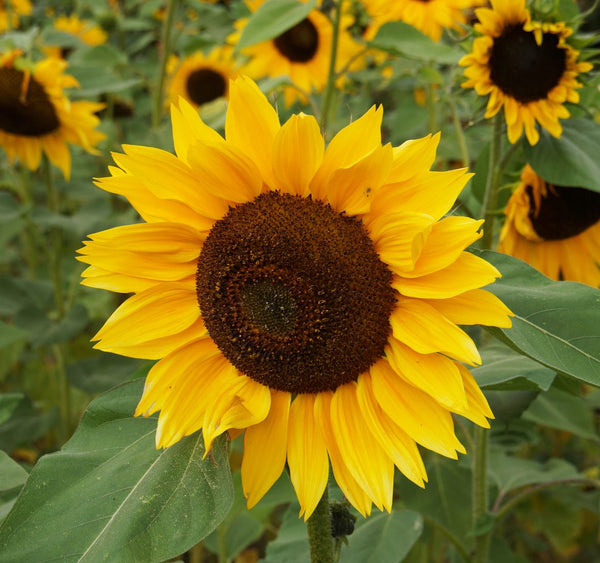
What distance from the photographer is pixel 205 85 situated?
3312 millimetres

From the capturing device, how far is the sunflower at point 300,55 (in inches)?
99.6

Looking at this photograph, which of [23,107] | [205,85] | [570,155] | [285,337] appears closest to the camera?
[285,337]

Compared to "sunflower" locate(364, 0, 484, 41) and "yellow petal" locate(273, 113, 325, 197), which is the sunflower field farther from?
"sunflower" locate(364, 0, 484, 41)

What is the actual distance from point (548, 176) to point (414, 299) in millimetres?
503

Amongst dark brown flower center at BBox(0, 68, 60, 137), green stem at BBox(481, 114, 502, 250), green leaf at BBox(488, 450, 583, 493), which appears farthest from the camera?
dark brown flower center at BBox(0, 68, 60, 137)

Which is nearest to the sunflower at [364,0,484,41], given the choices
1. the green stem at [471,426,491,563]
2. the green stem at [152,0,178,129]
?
Result: the green stem at [152,0,178,129]

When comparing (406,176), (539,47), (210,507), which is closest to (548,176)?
(539,47)

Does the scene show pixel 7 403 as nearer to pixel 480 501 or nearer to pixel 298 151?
pixel 298 151

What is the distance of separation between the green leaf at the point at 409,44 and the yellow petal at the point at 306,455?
866mm

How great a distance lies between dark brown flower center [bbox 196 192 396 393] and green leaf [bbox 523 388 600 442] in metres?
Answer: 0.88

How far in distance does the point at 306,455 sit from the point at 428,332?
19 centimetres

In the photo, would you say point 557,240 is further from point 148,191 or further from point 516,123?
point 148,191

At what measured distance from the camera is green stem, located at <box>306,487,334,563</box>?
814 millimetres

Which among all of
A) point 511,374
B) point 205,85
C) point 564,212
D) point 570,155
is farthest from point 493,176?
point 205,85
